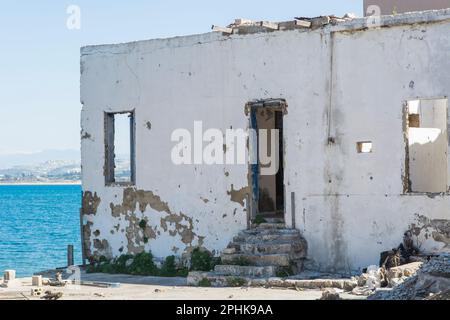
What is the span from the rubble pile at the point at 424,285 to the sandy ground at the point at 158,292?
168cm

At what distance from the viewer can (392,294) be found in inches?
606

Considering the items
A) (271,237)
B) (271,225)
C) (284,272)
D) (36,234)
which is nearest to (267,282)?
(284,272)

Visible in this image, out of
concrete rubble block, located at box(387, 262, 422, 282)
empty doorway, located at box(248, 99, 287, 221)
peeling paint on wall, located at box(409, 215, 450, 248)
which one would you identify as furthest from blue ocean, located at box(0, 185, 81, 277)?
concrete rubble block, located at box(387, 262, 422, 282)

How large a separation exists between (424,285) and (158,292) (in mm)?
5604

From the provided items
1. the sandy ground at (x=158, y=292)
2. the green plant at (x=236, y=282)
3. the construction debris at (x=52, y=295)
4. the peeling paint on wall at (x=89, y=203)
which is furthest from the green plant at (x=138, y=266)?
the construction debris at (x=52, y=295)

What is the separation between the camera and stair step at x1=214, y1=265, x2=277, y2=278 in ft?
65.6

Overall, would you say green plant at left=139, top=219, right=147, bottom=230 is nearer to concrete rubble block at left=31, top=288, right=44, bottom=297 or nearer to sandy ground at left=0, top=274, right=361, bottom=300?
sandy ground at left=0, top=274, right=361, bottom=300

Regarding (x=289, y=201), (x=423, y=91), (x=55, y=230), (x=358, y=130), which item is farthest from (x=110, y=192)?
(x=55, y=230)

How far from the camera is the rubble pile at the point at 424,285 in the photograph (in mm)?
15180

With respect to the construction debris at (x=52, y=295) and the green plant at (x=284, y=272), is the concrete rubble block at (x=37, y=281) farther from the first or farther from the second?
the green plant at (x=284, y=272)

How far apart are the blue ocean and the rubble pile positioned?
2838cm

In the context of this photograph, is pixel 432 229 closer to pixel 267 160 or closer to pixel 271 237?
pixel 271 237
